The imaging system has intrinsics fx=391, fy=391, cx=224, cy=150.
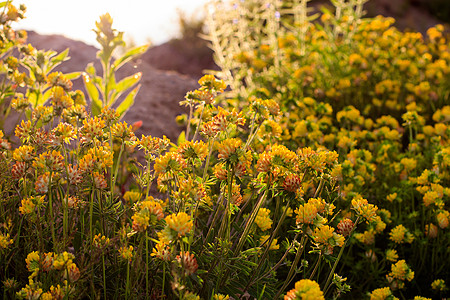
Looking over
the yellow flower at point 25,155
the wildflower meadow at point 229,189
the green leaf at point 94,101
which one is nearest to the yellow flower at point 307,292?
the wildflower meadow at point 229,189

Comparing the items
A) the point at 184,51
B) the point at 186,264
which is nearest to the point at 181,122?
the point at 186,264

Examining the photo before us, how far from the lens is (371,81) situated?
3.81 m

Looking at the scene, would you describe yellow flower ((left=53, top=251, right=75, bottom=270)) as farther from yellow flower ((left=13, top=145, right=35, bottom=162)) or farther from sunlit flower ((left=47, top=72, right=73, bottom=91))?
sunlit flower ((left=47, top=72, right=73, bottom=91))

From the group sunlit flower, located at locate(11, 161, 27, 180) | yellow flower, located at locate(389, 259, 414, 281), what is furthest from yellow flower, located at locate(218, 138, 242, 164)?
yellow flower, located at locate(389, 259, 414, 281)

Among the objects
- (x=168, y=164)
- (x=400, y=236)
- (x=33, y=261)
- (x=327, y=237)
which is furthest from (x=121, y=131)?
(x=400, y=236)

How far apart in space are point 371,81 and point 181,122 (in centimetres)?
224

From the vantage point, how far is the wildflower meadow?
1.14 metres

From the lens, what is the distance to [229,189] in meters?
1.11

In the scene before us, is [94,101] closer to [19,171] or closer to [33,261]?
[19,171]

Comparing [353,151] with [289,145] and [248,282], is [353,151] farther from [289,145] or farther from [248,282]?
[248,282]

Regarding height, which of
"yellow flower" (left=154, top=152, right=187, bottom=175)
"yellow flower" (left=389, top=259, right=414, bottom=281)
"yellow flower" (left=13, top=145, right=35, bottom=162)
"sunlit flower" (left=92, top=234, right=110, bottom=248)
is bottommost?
"yellow flower" (left=389, top=259, right=414, bottom=281)

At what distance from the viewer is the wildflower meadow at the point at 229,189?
114cm

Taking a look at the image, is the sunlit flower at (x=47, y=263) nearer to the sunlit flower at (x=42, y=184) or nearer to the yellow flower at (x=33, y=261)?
the yellow flower at (x=33, y=261)

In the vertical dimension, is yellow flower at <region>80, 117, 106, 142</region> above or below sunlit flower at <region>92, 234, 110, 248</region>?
above
